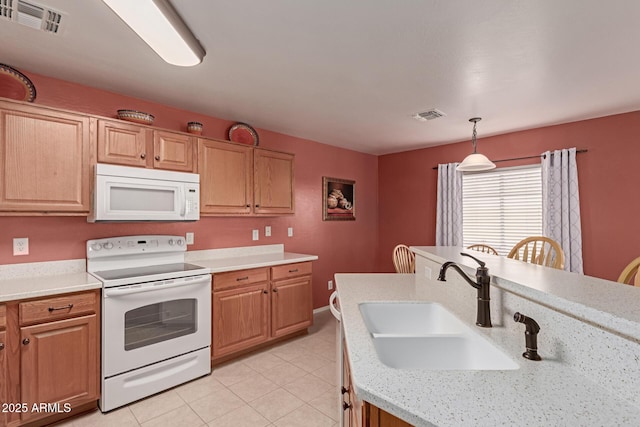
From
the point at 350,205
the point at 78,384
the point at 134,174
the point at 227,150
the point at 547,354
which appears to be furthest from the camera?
the point at 350,205

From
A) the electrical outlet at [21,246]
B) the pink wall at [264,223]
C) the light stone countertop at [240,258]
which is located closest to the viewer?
the electrical outlet at [21,246]

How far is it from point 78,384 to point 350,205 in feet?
11.9

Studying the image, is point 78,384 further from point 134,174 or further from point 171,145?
point 171,145

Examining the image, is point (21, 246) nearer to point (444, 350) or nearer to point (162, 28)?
point (162, 28)

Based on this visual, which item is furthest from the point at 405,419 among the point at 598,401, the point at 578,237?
the point at 578,237

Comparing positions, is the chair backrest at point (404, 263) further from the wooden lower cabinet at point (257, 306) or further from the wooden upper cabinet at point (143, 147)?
A: the wooden upper cabinet at point (143, 147)

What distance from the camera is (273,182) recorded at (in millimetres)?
3363

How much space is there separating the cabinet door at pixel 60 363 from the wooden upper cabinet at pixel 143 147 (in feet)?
3.83

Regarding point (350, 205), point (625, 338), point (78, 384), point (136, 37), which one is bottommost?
point (78, 384)

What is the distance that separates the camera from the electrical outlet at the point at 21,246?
217 centimetres

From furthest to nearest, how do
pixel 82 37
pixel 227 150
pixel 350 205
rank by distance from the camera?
pixel 350 205 < pixel 227 150 < pixel 82 37

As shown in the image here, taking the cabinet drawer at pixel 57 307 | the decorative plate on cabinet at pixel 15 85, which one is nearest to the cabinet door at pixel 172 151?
the decorative plate on cabinet at pixel 15 85

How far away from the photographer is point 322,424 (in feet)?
6.55

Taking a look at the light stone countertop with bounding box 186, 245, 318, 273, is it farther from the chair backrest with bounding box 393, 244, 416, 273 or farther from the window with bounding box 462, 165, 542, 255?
the window with bounding box 462, 165, 542, 255
